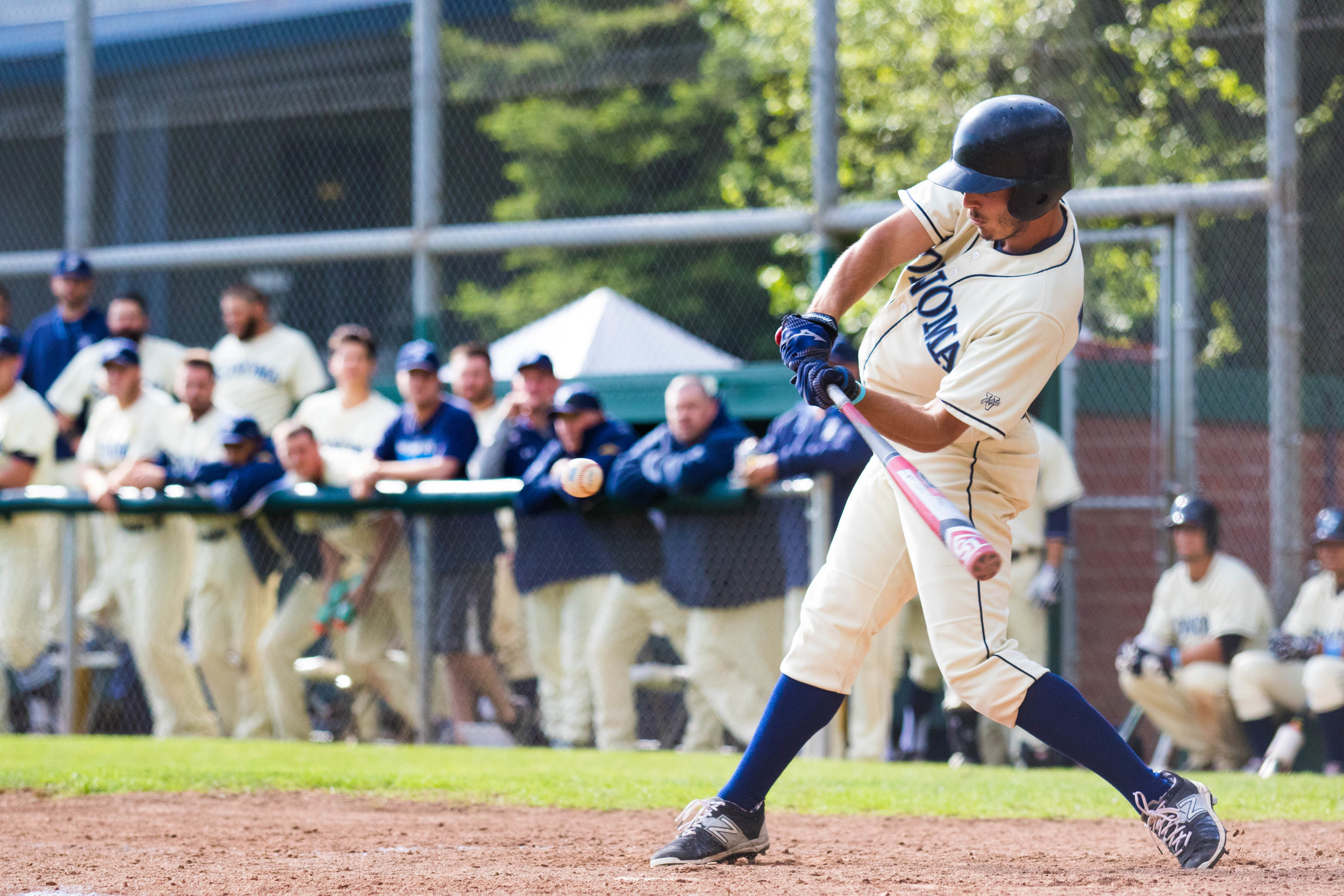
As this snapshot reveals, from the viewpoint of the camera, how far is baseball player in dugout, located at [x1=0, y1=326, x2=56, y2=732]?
→ 7488mm

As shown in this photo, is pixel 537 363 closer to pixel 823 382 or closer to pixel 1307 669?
pixel 1307 669

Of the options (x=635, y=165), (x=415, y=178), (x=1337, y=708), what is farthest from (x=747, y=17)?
(x=1337, y=708)

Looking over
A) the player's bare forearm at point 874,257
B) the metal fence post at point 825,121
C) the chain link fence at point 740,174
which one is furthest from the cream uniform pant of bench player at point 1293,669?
the player's bare forearm at point 874,257

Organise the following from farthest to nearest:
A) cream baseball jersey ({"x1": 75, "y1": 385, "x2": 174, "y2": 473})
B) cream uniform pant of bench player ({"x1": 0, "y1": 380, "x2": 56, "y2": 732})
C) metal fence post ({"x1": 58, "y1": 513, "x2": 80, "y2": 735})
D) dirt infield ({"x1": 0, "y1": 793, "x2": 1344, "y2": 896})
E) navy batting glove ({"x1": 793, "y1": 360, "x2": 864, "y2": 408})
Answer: cream baseball jersey ({"x1": 75, "y1": 385, "x2": 174, "y2": 473}) → cream uniform pant of bench player ({"x1": 0, "y1": 380, "x2": 56, "y2": 732}) → metal fence post ({"x1": 58, "y1": 513, "x2": 80, "y2": 735}) → navy batting glove ({"x1": 793, "y1": 360, "x2": 864, "y2": 408}) → dirt infield ({"x1": 0, "y1": 793, "x2": 1344, "y2": 896})

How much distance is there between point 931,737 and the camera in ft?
25.0

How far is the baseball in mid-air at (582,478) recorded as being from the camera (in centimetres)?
645

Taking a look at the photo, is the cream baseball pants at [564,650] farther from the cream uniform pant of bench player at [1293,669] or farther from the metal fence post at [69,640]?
the cream uniform pant of bench player at [1293,669]

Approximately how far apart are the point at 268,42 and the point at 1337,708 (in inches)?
322

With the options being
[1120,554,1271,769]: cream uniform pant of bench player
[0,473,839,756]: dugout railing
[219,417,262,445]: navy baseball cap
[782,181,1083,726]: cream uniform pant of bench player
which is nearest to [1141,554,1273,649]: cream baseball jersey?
[1120,554,1271,769]: cream uniform pant of bench player

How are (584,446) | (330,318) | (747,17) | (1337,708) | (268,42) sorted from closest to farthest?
(1337,708) < (584,446) < (268,42) < (330,318) < (747,17)

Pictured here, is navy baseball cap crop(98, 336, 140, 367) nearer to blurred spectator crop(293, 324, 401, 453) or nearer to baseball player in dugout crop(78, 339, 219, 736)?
baseball player in dugout crop(78, 339, 219, 736)

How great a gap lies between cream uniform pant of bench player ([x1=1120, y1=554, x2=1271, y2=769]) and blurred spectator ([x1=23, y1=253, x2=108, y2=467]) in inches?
226

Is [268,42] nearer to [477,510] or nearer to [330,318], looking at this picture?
[330,318]

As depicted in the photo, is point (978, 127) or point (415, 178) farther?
point (415, 178)
